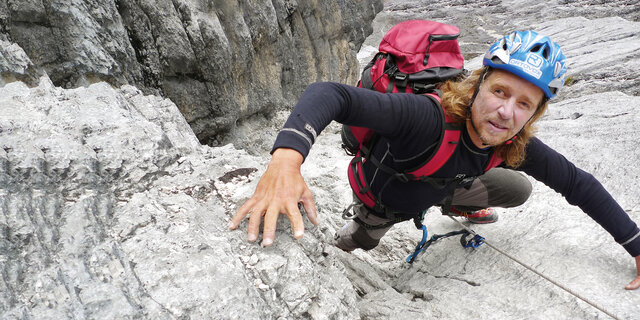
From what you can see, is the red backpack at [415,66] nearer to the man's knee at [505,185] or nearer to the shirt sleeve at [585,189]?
the shirt sleeve at [585,189]

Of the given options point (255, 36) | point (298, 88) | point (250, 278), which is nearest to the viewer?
point (250, 278)

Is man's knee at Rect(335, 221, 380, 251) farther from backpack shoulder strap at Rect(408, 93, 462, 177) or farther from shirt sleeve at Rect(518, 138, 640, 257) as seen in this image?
shirt sleeve at Rect(518, 138, 640, 257)

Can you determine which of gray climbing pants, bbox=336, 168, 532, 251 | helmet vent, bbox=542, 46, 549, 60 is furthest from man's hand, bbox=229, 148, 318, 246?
helmet vent, bbox=542, 46, 549, 60

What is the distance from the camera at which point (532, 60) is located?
2781 millimetres

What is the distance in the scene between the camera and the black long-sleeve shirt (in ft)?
8.07

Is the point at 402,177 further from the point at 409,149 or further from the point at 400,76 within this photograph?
the point at 400,76

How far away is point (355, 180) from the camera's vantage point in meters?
4.04

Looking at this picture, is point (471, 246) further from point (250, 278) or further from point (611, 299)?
point (250, 278)

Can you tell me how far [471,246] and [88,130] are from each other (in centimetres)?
401

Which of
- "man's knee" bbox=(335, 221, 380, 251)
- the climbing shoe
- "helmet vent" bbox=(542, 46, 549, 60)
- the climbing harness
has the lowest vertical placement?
the climbing shoe

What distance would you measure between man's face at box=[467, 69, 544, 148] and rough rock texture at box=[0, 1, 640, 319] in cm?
148

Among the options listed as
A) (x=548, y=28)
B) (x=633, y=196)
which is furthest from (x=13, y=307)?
(x=548, y=28)

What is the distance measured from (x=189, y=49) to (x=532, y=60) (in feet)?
19.3

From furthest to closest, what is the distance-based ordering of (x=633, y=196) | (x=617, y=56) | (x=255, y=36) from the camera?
(x=617, y=56) → (x=255, y=36) → (x=633, y=196)
